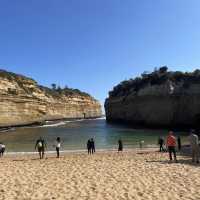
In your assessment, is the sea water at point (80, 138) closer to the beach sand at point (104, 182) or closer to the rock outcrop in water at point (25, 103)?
the beach sand at point (104, 182)

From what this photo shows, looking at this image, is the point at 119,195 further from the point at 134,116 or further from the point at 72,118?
the point at 72,118

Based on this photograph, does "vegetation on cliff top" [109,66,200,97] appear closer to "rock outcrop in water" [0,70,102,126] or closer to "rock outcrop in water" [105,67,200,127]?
"rock outcrop in water" [105,67,200,127]

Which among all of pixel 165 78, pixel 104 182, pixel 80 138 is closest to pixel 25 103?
pixel 165 78

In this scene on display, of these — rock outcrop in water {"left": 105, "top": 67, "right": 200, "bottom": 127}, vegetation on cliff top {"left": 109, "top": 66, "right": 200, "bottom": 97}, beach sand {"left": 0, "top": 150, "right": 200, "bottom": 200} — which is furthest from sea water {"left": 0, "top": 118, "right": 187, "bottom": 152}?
beach sand {"left": 0, "top": 150, "right": 200, "bottom": 200}

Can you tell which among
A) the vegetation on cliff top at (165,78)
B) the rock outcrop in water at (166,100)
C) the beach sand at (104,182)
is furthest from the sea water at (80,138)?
the beach sand at (104,182)

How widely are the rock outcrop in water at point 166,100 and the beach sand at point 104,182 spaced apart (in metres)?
49.9

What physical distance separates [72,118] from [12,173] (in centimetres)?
12544

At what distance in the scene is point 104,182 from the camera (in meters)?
13.2

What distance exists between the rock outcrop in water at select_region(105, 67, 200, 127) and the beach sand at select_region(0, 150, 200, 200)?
49865 mm

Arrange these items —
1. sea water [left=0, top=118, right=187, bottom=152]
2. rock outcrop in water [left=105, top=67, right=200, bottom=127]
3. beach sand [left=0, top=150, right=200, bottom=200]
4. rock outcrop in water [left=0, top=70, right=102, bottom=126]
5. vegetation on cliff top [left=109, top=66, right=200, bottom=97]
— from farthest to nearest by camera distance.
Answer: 1. rock outcrop in water [left=0, top=70, right=102, bottom=126]
2. vegetation on cliff top [left=109, top=66, right=200, bottom=97]
3. rock outcrop in water [left=105, top=67, right=200, bottom=127]
4. sea water [left=0, top=118, right=187, bottom=152]
5. beach sand [left=0, top=150, right=200, bottom=200]

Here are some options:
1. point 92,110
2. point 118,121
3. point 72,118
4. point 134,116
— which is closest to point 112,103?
point 118,121

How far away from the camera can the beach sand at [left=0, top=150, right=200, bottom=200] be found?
11.2m

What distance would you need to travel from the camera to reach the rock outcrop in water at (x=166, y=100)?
66.2m

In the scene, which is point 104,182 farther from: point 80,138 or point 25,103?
point 25,103
